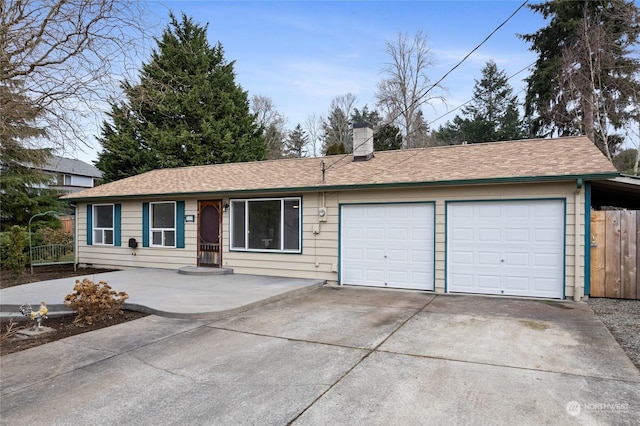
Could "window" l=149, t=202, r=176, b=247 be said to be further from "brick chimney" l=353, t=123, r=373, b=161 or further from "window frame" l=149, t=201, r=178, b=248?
"brick chimney" l=353, t=123, r=373, b=161

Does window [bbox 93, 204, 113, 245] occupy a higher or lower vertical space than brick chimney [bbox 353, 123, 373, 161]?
lower

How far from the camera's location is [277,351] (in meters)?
4.50

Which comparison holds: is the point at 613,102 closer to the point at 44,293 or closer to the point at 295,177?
the point at 295,177

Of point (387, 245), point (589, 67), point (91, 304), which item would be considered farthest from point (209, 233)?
point (589, 67)

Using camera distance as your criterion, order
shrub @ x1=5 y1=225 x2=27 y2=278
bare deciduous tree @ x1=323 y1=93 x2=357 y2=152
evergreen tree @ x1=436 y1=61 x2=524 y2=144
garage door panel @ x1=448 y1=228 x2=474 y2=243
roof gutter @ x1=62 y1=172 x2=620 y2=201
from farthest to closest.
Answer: bare deciduous tree @ x1=323 y1=93 x2=357 y2=152
evergreen tree @ x1=436 y1=61 x2=524 y2=144
shrub @ x1=5 y1=225 x2=27 y2=278
garage door panel @ x1=448 y1=228 x2=474 y2=243
roof gutter @ x1=62 y1=172 x2=620 y2=201

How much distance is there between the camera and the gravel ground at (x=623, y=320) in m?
4.48

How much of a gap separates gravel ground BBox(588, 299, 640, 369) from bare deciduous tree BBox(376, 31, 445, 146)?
17.8 meters

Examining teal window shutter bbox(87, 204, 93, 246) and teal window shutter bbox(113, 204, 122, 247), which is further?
teal window shutter bbox(87, 204, 93, 246)

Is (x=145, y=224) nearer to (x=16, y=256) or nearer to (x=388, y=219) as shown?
(x=16, y=256)

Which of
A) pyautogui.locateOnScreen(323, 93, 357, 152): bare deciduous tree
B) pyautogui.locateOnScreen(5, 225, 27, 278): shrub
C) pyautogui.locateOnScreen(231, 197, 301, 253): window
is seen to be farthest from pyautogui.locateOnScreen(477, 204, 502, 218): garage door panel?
pyautogui.locateOnScreen(323, 93, 357, 152): bare deciduous tree

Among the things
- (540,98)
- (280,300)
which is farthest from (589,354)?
(540,98)

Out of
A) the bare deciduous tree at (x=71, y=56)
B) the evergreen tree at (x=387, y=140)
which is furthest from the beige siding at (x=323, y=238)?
the evergreen tree at (x=387, y=140)

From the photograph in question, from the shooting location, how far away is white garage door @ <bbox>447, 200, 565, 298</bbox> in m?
7.27

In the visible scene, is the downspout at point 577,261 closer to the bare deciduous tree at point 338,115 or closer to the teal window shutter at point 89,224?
the teal window shutter at point 89,224
